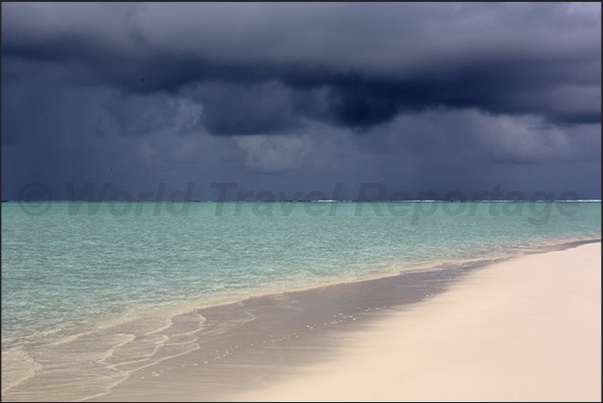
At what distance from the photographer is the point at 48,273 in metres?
20.5

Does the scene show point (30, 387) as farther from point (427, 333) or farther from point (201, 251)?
point (201, 251)

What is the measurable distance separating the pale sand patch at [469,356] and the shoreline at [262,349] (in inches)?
17.5

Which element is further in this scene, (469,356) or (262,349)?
(262,349)

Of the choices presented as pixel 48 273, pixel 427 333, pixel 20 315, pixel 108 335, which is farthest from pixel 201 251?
pixel 427 333

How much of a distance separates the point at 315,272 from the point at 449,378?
14630 mm

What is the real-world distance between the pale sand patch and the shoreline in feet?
1.45

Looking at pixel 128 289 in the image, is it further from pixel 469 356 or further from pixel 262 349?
pixel 469 356

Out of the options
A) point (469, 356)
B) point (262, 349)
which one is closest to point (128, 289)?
point (262, 349)

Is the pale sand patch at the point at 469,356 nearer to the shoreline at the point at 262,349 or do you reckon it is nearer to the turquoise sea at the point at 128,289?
the shoreline at the point at 262,349

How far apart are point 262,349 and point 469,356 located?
3.61 meters

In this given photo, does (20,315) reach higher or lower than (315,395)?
lower

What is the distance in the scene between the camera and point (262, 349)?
885cm

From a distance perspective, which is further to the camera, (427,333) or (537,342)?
(427,333)

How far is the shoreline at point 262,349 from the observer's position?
6.95m
